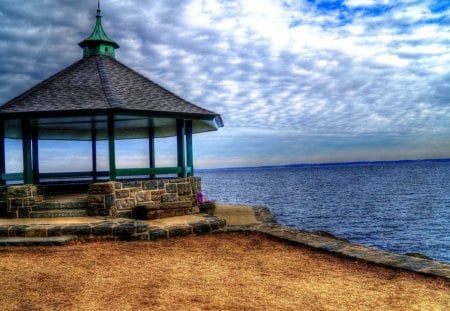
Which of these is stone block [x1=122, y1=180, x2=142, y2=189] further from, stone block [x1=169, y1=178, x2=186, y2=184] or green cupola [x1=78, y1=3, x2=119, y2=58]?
green cupola [x1=78, y1=3, x2=119, y2=58]

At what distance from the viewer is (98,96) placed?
9.52 m

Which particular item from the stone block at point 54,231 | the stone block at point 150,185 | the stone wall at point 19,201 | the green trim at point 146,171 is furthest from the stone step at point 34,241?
the stone block at point 150,185

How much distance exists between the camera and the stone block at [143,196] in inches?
363

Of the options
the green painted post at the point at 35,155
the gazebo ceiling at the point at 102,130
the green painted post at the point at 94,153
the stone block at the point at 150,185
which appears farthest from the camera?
the green painted post at the point at 94,153

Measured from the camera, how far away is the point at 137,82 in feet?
36.4

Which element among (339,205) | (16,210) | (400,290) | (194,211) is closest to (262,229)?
(194,211)

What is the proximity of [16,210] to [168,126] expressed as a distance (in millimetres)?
5559

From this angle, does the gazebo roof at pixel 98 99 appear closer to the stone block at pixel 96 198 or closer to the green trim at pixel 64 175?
the green trim at pixel 64 175

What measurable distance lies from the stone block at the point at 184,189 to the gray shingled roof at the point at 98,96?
187cm

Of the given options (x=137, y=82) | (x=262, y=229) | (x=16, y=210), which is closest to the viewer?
(x=262, y=229)

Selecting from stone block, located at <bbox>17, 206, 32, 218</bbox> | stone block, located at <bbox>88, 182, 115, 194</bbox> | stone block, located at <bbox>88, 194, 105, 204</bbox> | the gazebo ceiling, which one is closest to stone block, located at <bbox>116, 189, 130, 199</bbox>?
stone block, located at <bbox>88, 182, 115, 194</bbox>

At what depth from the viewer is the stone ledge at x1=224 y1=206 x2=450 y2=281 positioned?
17.4 feet

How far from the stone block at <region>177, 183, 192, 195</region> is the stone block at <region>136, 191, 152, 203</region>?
865mm

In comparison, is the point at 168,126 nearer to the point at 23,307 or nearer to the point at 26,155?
the point at 26,155
